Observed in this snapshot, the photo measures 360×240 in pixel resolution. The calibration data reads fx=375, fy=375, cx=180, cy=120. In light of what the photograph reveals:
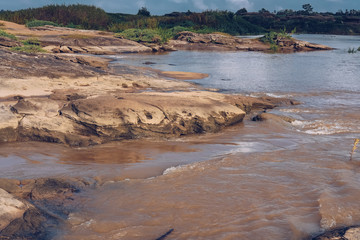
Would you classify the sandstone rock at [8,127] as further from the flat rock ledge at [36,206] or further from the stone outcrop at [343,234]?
the stone outcrop at [343,234]

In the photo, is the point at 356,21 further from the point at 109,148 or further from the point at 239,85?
the point at 109,148

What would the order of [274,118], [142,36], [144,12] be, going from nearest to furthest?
[274,118] < [142,36] < [144,12]

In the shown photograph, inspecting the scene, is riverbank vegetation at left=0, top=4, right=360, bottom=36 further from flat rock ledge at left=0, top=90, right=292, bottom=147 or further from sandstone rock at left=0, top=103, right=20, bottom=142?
sandstone rock at left=0, top=103, right=20, bottom=142

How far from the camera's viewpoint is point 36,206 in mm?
3451

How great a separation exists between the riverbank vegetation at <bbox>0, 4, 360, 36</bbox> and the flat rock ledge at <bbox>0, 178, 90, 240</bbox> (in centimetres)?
2670

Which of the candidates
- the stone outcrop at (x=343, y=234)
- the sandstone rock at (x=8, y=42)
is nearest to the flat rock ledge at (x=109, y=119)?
the stone outcrop at (x=343, y=234)

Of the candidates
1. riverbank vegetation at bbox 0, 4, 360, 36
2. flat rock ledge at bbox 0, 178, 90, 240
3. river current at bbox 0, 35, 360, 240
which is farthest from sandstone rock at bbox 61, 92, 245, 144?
riverbank vegetation at bbox 0, 4, 360, 36

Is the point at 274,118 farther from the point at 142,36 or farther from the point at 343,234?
the point at 142,36

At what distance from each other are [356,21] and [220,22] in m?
29.8

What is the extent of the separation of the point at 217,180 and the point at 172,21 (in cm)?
4148

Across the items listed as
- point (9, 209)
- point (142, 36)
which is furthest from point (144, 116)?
point (142, 36)

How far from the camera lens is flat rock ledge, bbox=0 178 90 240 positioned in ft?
9.60

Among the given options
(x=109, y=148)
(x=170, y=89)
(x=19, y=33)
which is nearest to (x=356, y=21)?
(x=19, y=33)

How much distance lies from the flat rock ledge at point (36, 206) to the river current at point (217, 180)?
146 millimetres
